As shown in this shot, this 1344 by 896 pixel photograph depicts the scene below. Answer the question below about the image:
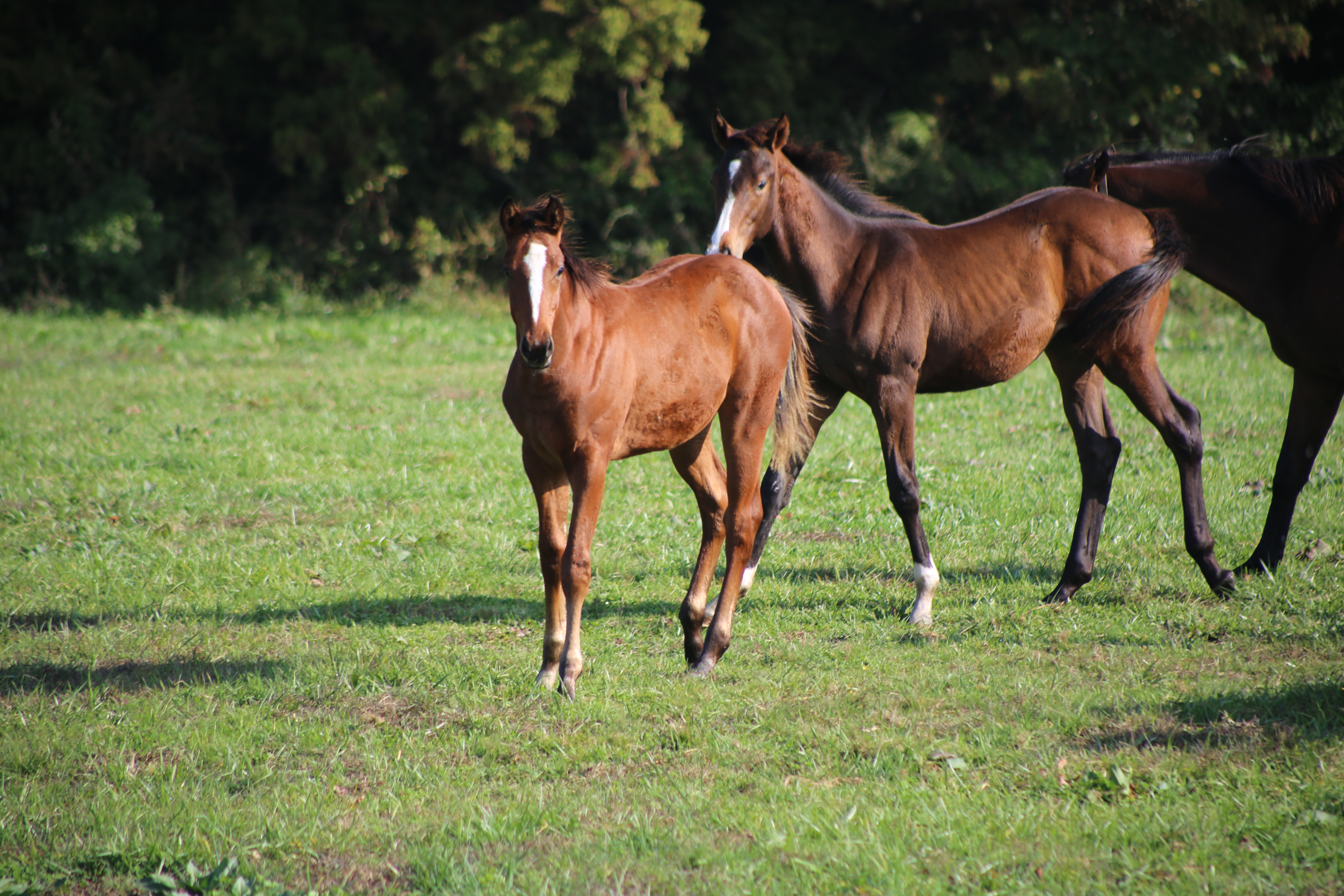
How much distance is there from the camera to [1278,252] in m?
5.38

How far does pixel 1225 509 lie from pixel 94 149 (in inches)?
748

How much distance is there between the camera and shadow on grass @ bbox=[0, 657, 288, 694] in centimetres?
455

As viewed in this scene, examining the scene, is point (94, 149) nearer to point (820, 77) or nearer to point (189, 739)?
point (820, 77)

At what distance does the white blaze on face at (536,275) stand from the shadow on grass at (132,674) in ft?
6.87

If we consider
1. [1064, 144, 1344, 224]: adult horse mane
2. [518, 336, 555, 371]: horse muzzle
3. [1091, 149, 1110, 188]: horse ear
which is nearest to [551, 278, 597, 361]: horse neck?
[518, 336, 555, 371]: horse muzzle

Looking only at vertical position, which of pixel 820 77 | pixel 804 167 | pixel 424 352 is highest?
pixel 820 77

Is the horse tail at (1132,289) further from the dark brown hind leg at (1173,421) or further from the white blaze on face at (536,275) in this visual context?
the white blaze on face at (536,275)

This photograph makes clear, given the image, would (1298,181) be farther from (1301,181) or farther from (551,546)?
(551,546)

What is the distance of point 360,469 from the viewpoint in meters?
8.09

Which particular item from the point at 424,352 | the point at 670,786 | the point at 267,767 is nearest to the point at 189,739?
the point at 267,767

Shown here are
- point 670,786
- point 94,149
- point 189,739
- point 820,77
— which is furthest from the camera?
point 820,77

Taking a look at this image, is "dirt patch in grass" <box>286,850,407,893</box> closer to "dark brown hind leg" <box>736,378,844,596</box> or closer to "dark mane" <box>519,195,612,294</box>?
"dark mane" <box>519,195,612,294</box>

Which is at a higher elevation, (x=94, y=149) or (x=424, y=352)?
(x=94, y=149)

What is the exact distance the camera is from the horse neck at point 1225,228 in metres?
5.39
